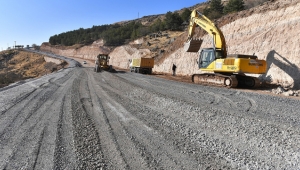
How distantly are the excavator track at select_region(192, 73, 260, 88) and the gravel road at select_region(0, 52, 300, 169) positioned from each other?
5.28 metres

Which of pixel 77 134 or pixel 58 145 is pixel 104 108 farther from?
pixel 58 145

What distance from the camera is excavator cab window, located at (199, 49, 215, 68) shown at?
56.3 ft

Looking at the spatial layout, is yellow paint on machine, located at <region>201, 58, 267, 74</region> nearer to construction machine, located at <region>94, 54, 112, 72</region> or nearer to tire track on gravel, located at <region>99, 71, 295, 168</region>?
tire track on gravel, located at <region>99, 71, 295, 168</region>

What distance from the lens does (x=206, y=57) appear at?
17.7 metres

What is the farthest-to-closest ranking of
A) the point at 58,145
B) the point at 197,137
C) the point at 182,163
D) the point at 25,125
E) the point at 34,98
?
the point at 34,98, the point at 25,125, the point at 197,137, the point at 58,145, the point at 182,163

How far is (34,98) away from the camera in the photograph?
11961mm

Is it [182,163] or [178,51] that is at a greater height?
[178,51]

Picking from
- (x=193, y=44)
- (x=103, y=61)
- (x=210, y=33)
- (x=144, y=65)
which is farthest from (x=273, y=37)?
(x=103, y=61)

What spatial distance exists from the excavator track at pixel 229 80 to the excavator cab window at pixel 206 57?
896 mm

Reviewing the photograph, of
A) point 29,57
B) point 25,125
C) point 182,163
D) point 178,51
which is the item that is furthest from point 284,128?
point 29,57

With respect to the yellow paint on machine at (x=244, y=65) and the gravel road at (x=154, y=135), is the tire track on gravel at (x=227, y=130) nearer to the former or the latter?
the gravel road at (x=154, y=135)

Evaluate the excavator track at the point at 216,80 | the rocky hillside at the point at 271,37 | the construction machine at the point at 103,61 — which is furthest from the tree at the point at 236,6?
the excavator track at the point at 216,80

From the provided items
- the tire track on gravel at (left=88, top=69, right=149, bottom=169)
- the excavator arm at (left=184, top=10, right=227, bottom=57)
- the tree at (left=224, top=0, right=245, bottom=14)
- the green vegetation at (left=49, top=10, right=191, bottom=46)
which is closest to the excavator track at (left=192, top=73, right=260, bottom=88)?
the excavator arm at (left=184, top=10, right=227, bottom=57)

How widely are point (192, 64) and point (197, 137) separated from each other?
2208 cm
